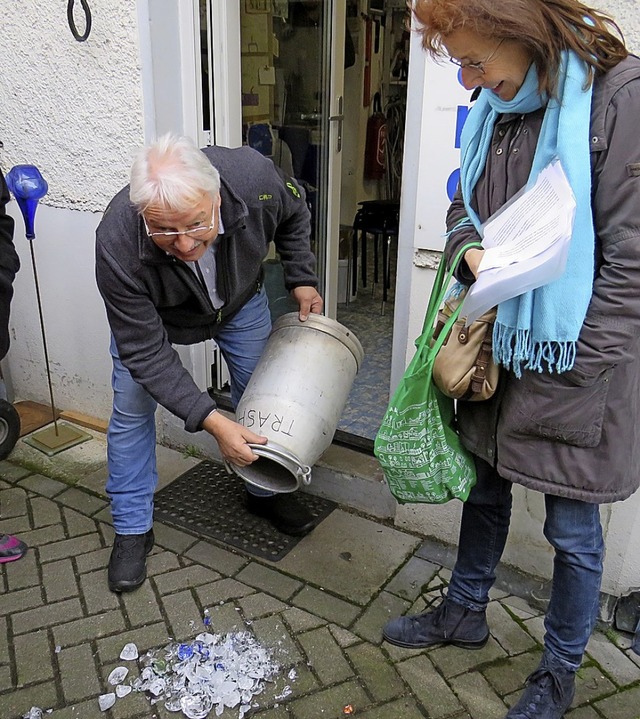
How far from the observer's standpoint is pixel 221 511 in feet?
10.2

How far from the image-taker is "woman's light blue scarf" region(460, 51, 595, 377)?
1505 mm

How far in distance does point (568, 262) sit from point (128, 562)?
193cm

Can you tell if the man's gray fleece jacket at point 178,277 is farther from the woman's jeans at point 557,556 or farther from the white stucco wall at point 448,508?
the woman's jeans at point 557,556

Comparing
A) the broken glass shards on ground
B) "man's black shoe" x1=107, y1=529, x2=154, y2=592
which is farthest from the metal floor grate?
the broken glass shards on ground

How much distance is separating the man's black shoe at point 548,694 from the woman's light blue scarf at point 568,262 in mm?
942

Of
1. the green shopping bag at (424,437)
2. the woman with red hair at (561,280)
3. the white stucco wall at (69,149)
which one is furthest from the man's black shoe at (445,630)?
the white stucco wall at (69,149)

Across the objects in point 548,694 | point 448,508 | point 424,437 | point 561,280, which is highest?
point 561,280

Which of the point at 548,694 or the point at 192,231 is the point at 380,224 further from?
the point at 548,694

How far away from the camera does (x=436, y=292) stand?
1.91 m

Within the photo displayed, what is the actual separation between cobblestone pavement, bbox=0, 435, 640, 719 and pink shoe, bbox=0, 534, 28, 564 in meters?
0.04

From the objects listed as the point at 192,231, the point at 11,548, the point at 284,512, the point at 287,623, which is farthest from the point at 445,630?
the point at 11,548

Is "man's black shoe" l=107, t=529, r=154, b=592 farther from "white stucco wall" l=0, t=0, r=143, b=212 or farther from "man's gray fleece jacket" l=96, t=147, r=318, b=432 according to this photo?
"white stucco wall" l=0, t=0, r=143, b=212

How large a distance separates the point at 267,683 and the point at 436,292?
131 cm

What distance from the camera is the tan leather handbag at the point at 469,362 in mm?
1753
